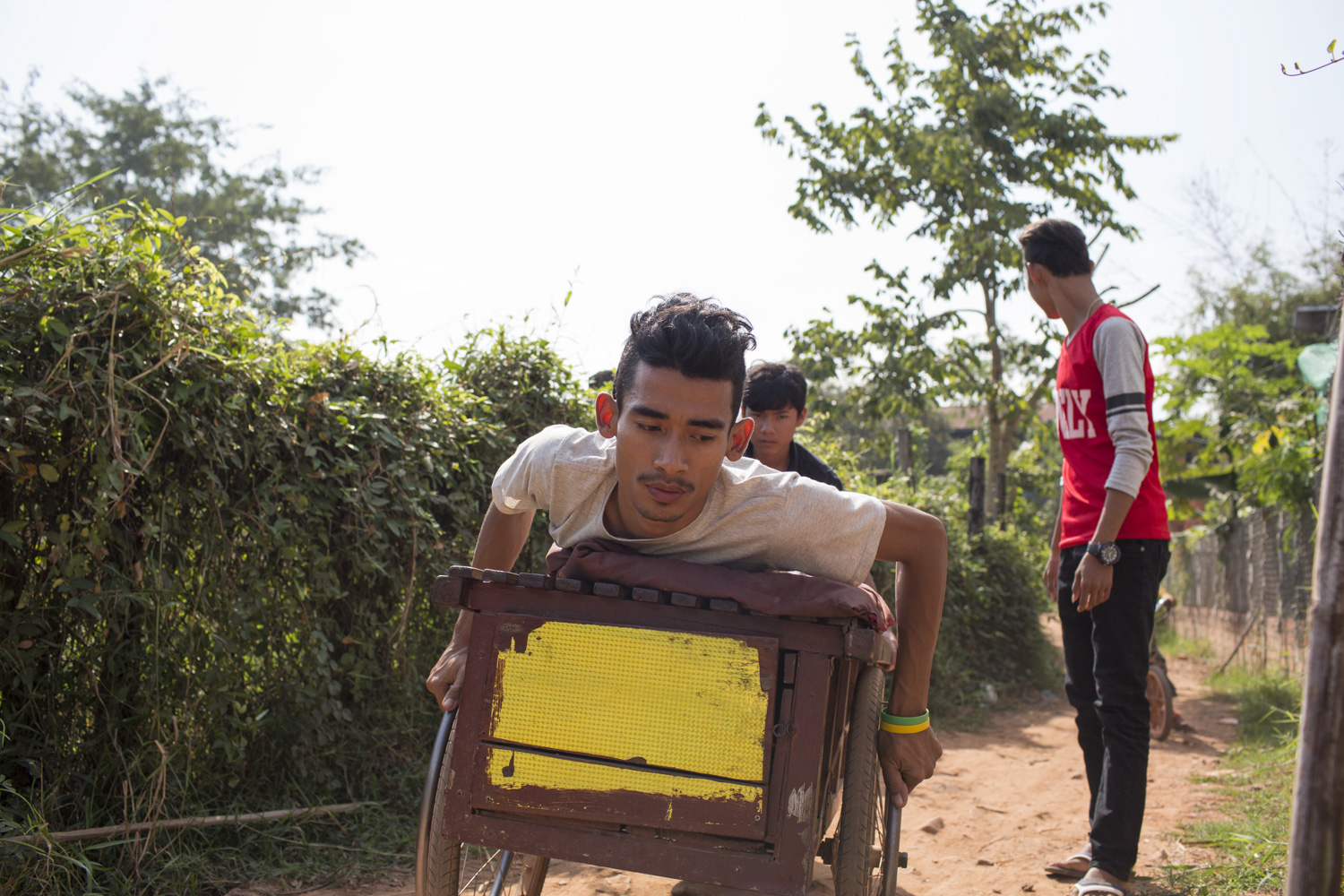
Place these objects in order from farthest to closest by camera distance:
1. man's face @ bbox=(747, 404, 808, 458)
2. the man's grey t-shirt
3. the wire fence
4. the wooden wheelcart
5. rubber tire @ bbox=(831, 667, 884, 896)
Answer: the wire fence
man's face @ bbox=(747, 404, 808, 458)
the man's grey t-shirt
rubber tire @ bbox=(831, 667, 884, 896)
the wooden wheelcart

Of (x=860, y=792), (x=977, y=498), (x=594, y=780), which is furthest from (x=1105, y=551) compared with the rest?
(x=977, y=498)

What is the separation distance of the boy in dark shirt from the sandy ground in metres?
1.71

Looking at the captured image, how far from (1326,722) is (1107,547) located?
6.23 feet

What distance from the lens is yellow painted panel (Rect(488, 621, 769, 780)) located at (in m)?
1.58

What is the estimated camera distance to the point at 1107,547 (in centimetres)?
306

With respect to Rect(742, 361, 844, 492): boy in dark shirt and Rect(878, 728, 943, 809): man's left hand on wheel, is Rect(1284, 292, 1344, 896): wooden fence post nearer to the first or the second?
Rect(878, 728, 943, 809): man's left hand on wheel

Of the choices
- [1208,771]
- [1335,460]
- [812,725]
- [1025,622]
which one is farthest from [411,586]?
[1025,622]

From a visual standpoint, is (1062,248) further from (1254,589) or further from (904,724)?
(1254,589)

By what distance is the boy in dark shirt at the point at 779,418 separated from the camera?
4.13 metres

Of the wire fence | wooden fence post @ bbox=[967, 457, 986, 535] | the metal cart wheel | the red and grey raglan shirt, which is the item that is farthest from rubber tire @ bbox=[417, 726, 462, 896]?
wooden fence post @ bbox=[967, 457, 986, 535]

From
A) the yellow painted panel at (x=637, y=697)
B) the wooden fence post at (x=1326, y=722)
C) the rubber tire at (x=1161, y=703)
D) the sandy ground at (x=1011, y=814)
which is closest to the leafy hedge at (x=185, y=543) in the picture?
the sandy ground at (x=1011, y=814)

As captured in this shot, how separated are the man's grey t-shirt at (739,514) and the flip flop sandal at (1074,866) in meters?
2.18

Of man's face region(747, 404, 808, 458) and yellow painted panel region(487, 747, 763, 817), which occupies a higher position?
man's face region(747, 404, 808, 458)

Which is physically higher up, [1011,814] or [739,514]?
[739,514]
